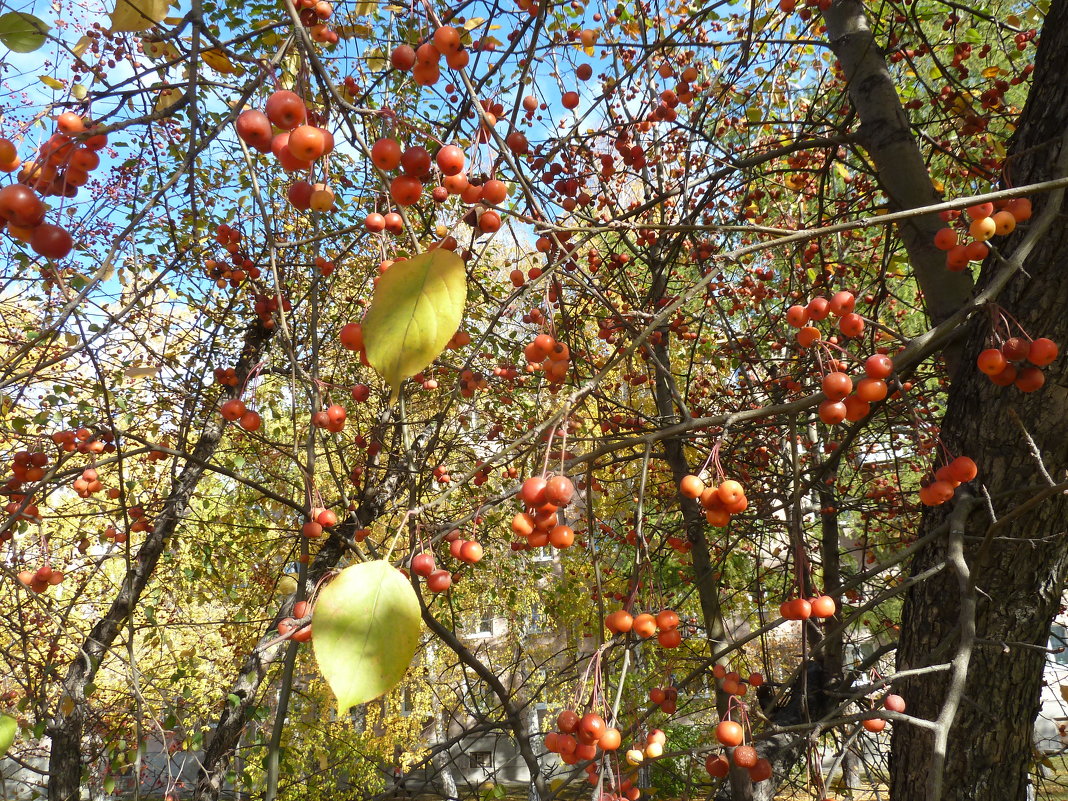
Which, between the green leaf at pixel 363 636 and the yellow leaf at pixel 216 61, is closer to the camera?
the green leaf at pixel 363 636

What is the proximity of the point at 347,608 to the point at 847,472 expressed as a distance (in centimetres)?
544

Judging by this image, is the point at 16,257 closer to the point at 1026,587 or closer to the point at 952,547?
the point at 952,547

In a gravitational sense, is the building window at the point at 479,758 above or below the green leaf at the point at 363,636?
above

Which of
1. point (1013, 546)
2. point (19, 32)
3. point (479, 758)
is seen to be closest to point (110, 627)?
point (479, 758)

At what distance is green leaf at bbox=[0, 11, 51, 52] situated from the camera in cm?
114

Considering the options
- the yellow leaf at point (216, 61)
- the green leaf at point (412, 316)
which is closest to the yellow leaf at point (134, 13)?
A: the yellow leaf at point (216, 61)

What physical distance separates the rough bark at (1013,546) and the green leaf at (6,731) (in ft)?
6.54

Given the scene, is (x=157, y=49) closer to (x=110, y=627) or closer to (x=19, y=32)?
(x=19, y=32)

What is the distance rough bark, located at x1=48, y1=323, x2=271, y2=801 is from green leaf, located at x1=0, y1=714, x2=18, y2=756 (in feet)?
8.43

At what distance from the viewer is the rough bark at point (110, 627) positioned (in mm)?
3621

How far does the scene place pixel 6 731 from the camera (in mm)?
750

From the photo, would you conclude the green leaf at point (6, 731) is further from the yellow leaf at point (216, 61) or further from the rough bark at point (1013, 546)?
the rough bark at point (1013, 546)

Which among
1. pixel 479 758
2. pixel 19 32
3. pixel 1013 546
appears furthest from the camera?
pixel 479 758

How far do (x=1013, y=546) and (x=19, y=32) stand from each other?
99.0 inches
